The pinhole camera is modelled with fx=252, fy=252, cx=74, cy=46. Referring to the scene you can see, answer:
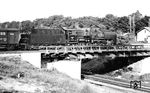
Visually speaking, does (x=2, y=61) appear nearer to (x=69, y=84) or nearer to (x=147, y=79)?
(x=69, y=84)

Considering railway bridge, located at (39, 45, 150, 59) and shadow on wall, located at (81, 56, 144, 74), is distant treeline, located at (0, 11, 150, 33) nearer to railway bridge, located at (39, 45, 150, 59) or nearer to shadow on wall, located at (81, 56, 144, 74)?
shadow on wall, located at (81, 56, 144, 74)

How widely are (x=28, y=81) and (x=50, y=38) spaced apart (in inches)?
934

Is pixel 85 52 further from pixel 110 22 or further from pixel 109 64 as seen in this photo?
pixel 110 22

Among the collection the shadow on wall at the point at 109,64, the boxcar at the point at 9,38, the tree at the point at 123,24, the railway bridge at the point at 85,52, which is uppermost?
the tree at the point at 123,24

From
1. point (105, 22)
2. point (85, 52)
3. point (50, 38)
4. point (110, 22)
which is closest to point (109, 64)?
point (85, 52)

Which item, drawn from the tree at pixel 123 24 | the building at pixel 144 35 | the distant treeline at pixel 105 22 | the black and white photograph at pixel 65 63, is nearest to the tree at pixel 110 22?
the distant treeline at pixel 105 22

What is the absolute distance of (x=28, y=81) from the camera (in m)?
31.2

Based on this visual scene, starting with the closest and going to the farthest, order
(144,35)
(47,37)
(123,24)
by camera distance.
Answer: (47,37) → (144,35) → (123,24)

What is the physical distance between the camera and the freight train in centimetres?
4769

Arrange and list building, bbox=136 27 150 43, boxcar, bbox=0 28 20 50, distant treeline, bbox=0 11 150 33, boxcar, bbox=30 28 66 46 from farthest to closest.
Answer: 1. distant treeline, bbox=0 11 150 33
2. building, bbox=136 27 150 43
3. boxcar, bbox=30 28 66 46
4. boxcar, bbox=0 28 20 50

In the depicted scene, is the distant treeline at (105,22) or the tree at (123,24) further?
the tree at (123,24)

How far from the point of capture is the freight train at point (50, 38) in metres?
47.7

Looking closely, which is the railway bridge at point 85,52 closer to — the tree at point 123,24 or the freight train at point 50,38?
the freight train at point 50,38

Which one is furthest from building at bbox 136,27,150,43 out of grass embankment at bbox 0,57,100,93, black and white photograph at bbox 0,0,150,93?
grass embankment at bbox 0,57,100,93
